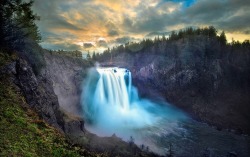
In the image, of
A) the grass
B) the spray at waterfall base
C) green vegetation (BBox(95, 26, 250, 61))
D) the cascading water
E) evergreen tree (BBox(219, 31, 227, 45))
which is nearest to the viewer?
the grass

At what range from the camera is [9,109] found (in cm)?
1336

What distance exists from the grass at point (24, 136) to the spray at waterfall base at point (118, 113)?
102 feet

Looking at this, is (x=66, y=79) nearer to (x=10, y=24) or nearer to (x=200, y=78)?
(x=10, y=24)

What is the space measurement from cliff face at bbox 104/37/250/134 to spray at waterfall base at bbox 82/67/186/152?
24.7 ft

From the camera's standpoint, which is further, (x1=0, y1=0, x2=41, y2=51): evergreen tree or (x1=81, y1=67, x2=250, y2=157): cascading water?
(x1=81, y1=67, x2=250, y2=157): cascading water

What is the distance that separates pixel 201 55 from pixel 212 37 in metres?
13.6

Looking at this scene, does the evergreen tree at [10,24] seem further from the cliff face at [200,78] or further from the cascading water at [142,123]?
the cliff face at [200,78]

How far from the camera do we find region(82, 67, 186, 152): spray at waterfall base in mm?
49044

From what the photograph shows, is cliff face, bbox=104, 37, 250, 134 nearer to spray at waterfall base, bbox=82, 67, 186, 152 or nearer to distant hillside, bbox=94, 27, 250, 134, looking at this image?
distant hillside, bbox=94, 27, 250, 134

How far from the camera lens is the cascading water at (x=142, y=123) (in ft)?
143

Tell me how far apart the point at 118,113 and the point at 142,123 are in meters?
7.72

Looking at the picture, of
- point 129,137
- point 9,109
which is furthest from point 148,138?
point 9,109

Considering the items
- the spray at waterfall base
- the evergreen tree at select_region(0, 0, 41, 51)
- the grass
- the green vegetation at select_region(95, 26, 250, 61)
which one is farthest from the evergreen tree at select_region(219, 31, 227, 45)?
the grass

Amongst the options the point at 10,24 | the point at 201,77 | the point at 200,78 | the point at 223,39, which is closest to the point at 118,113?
the point at 200,78
